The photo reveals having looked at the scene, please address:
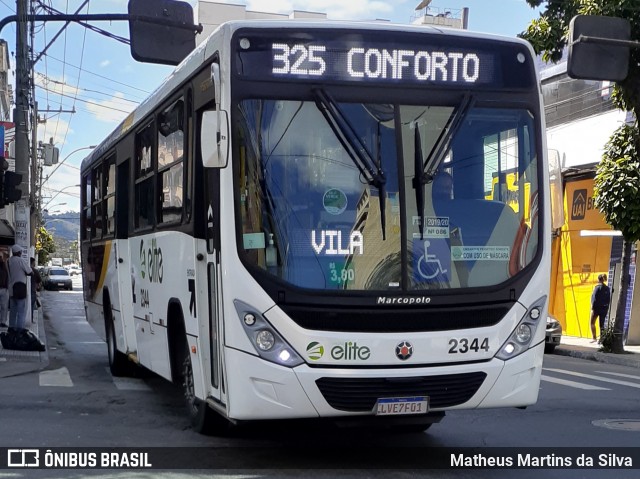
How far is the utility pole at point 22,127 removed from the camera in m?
19.0

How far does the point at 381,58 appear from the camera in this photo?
23.7 ft

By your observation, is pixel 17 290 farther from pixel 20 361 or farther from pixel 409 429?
pixel 409 429

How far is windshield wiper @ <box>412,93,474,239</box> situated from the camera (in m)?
6.98

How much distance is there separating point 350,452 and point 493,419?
237 centimetres

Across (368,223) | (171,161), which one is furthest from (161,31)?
(368,223)

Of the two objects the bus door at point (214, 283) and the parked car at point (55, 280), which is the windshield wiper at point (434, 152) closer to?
the bus door at point (214, 283)

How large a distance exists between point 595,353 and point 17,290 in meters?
12.1

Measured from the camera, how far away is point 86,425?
9156 millimetres

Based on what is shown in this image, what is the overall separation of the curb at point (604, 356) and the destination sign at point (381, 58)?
12906 mm

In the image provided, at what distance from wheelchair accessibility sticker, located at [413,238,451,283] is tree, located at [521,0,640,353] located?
13074 millimetres

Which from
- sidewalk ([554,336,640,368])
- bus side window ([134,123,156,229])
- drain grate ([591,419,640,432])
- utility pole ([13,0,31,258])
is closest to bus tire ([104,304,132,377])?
bus side window ([134,123,156,229])

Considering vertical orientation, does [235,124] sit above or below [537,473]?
above

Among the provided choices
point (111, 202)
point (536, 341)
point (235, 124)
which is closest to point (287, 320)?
point (235, 124)

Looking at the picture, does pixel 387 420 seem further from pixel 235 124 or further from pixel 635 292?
pixel 635 292
